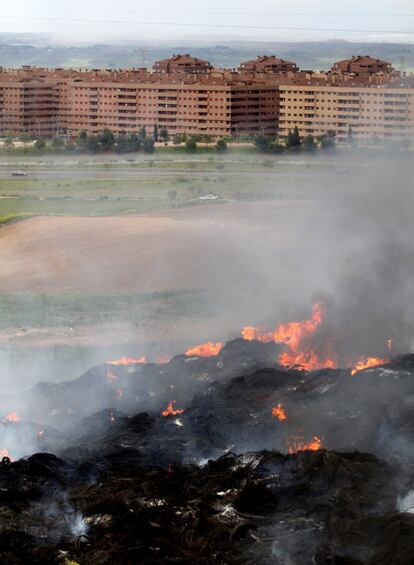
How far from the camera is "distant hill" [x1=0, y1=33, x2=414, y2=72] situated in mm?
66375

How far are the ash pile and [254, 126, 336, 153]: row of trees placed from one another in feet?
118

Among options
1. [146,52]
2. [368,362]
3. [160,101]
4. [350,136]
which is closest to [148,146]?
[160,101]

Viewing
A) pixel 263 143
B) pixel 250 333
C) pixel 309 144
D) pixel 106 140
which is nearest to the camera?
pixel 250 333

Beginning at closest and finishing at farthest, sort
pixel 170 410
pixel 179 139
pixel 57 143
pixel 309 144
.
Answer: pixel 170 410
pixel 309 144
pixel 57 143
pixel 179 139

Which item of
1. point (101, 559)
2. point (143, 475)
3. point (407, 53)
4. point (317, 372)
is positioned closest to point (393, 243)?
point (317, 372)

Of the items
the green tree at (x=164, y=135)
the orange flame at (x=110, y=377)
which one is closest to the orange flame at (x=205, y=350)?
the orange flame at (x=110, y=377)

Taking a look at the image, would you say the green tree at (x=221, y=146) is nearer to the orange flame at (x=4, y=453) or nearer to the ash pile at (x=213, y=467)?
the ash pile at (x=213, y=467)

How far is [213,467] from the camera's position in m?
14.8

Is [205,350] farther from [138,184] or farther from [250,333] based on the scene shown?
[138,184]

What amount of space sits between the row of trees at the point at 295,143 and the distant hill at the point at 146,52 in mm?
5042

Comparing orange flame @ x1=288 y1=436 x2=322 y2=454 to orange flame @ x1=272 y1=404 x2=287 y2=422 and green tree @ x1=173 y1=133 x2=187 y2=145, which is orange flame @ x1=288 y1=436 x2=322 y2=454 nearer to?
orange flame @ x1=272 y1=404 x2=287 y2=422

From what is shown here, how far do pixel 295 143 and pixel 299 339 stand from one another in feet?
117

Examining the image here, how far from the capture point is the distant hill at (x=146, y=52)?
66.4 metres

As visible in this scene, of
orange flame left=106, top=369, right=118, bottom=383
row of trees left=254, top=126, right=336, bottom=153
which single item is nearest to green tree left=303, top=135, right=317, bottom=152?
row of trees left=254, top=126, right=336, bottom=153
